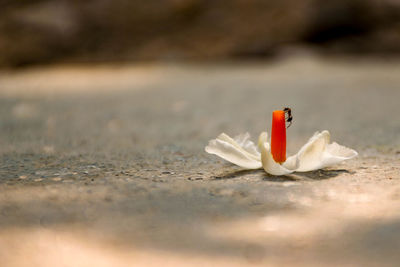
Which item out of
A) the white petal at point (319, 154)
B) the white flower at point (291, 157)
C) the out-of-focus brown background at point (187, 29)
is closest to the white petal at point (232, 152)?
the white flower at point (291, 157)

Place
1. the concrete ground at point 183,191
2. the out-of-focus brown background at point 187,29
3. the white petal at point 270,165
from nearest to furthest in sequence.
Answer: the concrete ground at point 183,191 < the white petal at point 270,165 < the out-of-focus brown background at point 187,29

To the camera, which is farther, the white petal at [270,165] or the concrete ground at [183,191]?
the white petal at [270,165]

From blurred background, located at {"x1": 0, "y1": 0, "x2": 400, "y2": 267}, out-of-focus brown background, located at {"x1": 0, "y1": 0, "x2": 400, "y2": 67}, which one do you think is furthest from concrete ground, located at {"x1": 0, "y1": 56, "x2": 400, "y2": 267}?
out-of-focus brown background, located at {"x1": 0, "y1": 0, "x2": 400, "y2": 67}

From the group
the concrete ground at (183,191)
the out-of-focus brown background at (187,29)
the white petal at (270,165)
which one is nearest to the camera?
the concrete ground at (183,191)

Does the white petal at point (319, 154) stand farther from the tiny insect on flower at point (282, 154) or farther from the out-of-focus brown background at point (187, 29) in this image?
the out-of-focus brown background at point (187, 29)

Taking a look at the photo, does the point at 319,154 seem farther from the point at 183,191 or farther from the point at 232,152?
the point at 183,191

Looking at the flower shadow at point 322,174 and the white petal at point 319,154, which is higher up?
the white petal at point 319,154
